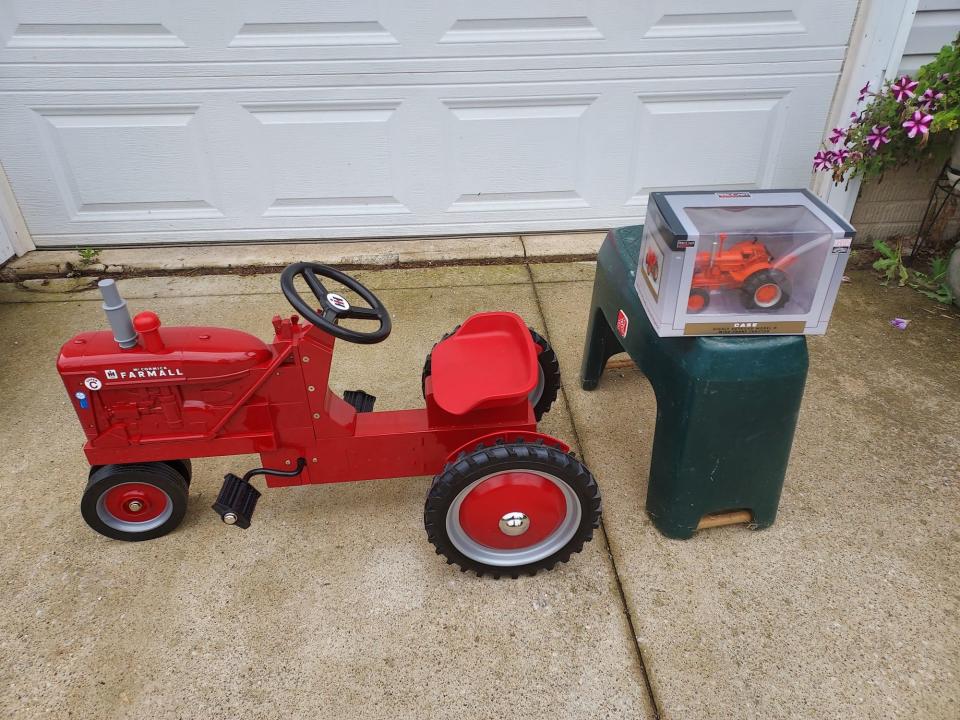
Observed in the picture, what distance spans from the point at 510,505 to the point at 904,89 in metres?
2.99

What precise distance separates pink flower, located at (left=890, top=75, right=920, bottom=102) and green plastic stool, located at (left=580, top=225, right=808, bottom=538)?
6.75 ft

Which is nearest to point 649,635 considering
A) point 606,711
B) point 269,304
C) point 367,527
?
point 606,711

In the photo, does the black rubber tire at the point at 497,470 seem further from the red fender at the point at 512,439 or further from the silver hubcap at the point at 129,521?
the silver hubcap at the point at 129,521

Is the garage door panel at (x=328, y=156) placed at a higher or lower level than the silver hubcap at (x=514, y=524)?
higher

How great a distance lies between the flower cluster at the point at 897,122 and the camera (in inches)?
127

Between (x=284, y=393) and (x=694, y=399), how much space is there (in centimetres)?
119

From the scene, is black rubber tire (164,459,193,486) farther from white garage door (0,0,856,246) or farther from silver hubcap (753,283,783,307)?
white garage door (0,0,856,246)

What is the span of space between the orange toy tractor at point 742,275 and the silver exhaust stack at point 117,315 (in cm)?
157

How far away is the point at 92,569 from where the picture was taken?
210 centimetres

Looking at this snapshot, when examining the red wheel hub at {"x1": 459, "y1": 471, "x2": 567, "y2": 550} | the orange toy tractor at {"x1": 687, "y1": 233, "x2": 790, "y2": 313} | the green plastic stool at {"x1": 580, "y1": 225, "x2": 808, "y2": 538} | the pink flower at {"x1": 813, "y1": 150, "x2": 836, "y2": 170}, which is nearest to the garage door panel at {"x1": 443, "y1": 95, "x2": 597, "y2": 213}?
the pink flower at {"x1": 813, "y1": 150, "x2": 836, "y2": 170}

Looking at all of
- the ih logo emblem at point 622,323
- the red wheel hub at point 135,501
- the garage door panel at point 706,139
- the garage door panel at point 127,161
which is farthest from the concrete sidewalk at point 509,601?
the garage door panel at point 706,139

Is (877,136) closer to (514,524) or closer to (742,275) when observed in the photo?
(742,275)

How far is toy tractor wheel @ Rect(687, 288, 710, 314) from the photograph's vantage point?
1.86 m

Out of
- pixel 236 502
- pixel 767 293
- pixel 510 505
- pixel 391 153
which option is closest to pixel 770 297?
pixel 767 293
